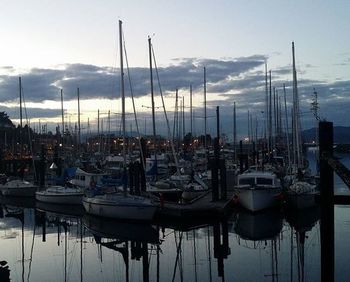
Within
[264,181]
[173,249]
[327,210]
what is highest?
[327,210]

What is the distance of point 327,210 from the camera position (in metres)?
13.9

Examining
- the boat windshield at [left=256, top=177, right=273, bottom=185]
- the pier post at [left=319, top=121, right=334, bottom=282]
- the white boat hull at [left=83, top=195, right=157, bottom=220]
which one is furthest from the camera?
the boat windshield at [left=256, top=177, right=273, bottom=185]

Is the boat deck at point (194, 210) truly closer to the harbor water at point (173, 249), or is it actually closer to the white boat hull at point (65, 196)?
the harbor water at point (173, 249)

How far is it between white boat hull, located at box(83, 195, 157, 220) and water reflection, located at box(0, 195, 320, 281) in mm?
504

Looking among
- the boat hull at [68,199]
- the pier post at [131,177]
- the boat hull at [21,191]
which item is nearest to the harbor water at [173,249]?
the pier post at [131,177]

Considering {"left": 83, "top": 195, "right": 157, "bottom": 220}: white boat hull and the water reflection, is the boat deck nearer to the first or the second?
the water reflection

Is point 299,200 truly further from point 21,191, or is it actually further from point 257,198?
point 21,191

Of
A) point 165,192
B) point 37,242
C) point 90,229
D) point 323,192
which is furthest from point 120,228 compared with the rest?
point 323,192

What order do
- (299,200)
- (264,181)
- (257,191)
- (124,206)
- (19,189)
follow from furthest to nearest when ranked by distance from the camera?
1. (19,189)
2. (264,181)
3. (299,200)
4. (257,191)
5. (124,206)

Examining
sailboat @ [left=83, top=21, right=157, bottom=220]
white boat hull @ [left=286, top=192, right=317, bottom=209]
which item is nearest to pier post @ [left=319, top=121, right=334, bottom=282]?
sailboat @ [left=83, top=21, right=157, bottom=220]

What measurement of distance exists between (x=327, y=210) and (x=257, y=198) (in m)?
18.3

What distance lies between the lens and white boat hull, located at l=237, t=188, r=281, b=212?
3209 cm

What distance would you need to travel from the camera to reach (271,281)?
720 inches

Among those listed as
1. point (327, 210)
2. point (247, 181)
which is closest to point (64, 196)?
point (247, 181)
